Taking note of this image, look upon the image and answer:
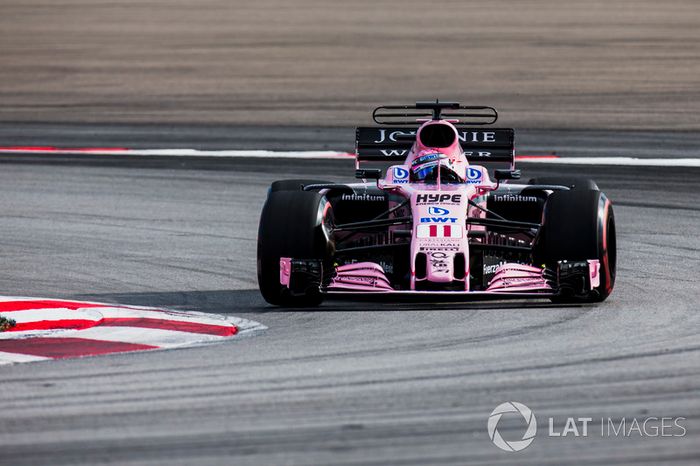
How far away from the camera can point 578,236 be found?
12156mm

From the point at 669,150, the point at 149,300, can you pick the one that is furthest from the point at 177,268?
the point at 669,150

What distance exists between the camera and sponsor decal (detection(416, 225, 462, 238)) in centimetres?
1203

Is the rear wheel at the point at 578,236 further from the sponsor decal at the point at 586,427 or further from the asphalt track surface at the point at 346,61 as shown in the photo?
the asphalt track surface at the point at 346,61

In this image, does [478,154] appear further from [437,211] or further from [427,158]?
[437,211]

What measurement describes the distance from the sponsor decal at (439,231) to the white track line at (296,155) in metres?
11.6

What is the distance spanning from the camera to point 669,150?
80.7ft

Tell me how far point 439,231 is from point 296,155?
1250 centimetres

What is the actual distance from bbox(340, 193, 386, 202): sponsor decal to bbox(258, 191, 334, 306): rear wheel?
130cm

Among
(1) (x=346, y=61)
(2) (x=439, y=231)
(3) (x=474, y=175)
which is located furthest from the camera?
(1) (x=346, y=61)

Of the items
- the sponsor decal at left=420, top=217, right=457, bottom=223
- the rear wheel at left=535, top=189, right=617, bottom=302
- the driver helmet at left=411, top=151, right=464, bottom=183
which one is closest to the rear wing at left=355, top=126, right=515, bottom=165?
the driver helmet at left=411, top=151, right=464, bottom=183

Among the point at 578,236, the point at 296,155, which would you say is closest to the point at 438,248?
the point at 578,236

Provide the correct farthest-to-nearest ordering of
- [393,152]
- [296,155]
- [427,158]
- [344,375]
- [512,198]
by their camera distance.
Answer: [296,155] < [393,152] < [512,198] < [427,158] < [344,375]

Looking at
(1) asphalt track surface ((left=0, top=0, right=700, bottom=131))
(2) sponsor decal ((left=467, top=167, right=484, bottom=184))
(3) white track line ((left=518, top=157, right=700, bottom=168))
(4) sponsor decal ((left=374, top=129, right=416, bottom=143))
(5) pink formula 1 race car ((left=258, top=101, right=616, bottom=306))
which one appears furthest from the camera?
(1) asphalt track surface ((left=0, top=0, right=700, bottom=131))

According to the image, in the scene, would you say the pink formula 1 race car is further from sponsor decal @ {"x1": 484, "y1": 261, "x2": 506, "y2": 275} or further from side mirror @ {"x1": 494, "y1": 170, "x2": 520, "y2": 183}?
side mirror @ {"x1": 494, "y1": 170, "x2": 520, "y2": 183}
